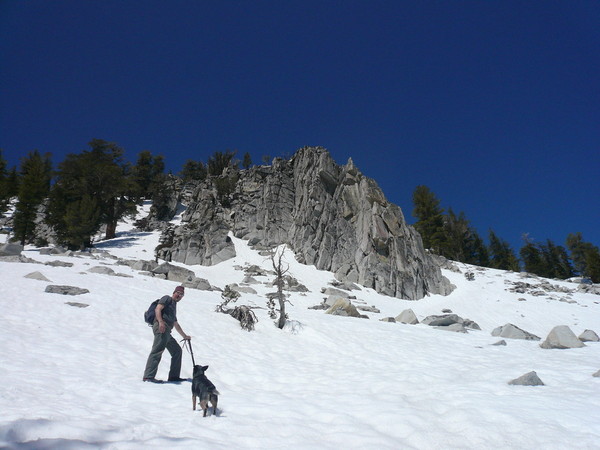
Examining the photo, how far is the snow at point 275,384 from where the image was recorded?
150 inches

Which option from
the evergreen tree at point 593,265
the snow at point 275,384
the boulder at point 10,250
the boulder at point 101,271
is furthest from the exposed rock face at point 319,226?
the evergreen tree at point 593,265

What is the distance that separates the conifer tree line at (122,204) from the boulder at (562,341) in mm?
36862

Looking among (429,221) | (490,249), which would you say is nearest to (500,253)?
(490,249)

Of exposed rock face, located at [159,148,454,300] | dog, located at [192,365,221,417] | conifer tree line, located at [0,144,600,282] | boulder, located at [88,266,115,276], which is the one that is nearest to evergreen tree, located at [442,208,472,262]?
conifer tree line, located at [0,144,600,282]

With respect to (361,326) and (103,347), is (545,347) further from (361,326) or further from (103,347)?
(103,347)

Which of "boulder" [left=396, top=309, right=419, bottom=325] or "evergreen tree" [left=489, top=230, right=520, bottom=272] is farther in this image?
"evergreen tree" [left=489, top=230, right=520, bottom=272]

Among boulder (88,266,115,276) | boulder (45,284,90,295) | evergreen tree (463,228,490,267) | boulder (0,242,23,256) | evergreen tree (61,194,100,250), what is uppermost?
evergreen tree (463,228,490,267)

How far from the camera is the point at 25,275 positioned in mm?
13562

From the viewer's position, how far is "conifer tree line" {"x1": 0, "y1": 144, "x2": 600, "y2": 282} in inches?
1243

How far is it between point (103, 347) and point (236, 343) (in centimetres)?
383

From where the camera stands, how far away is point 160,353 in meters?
6.13

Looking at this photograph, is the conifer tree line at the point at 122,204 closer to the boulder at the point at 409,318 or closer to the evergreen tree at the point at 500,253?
the evergreen tree at the point at 500,253

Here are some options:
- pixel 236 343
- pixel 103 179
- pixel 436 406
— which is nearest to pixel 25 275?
pixel 236 343

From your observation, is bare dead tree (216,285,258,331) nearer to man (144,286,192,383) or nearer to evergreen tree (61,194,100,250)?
man (144,286,192,383)
